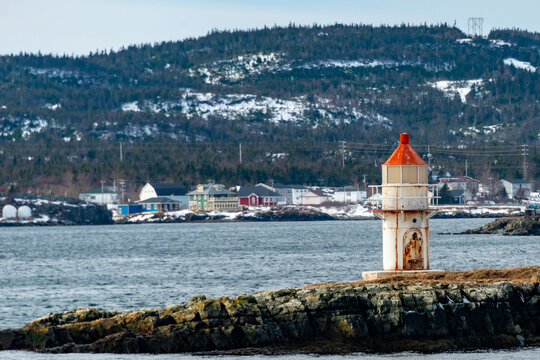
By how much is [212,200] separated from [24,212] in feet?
109

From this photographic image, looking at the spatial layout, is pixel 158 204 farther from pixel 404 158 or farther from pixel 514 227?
pixel 404 158

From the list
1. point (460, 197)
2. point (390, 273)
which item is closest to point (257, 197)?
point (460, 197)

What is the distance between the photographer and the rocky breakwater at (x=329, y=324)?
2630 cm

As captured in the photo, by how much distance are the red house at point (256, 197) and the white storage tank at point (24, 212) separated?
38.4 metres

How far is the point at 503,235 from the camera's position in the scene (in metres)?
98.9

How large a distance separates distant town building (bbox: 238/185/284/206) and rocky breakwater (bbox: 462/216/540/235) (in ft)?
303

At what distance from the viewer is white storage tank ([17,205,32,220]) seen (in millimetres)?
178125

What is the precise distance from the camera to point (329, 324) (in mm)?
26391

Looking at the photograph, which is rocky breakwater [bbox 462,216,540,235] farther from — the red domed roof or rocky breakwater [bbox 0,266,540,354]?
rocky breakwater [bbox 0,266,540,354]

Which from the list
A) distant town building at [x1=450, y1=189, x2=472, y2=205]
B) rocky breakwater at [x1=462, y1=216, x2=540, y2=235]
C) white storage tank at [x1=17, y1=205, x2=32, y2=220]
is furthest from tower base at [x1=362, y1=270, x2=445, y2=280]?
distant town building at [x1=450, y1=189, x2=472, y2=205]

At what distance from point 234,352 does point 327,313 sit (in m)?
2.45

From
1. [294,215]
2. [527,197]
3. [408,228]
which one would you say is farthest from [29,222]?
[408,228]

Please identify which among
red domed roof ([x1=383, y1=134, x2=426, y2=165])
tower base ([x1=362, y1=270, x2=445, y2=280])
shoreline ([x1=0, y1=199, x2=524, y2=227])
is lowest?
shoreline ([x1=0, y1=199, x2=524, y2=227])

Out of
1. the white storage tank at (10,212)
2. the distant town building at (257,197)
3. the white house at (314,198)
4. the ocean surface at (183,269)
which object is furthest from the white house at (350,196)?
the ocean surface at (183,269)
